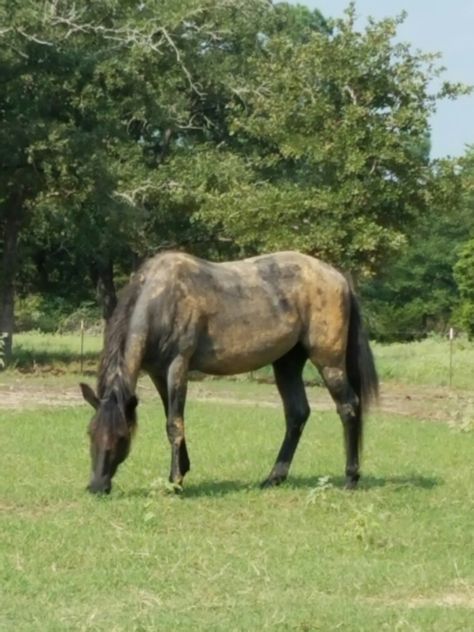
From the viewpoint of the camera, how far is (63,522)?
29.8 ft

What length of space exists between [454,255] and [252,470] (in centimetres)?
4421

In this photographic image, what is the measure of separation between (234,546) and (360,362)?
3.72 m

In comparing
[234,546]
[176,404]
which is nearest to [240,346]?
[176,404]

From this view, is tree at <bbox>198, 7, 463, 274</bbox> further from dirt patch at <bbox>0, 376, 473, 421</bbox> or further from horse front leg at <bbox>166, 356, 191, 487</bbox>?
horse front leg at <bbox>166, 356, 191, 487</bbox>

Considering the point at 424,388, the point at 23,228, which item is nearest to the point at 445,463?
the point at 424,388

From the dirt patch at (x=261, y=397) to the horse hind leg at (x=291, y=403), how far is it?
8.10m

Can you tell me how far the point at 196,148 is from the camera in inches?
1409

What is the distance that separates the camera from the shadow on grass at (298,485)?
1063cm

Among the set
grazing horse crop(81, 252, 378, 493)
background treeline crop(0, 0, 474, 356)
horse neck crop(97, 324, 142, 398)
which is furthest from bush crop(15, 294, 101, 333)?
horse neck crop(97, 324, 142, 398)

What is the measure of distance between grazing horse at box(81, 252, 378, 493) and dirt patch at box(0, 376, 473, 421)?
822cm

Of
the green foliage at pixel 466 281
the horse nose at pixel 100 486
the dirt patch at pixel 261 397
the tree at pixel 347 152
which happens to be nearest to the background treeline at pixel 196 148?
the tree at pixel 347 152

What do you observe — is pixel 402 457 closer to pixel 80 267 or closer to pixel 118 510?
pixel 118 510

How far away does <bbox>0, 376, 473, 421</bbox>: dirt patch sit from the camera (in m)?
Result: 20.7

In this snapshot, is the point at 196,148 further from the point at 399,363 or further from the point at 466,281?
the point at 466,281
